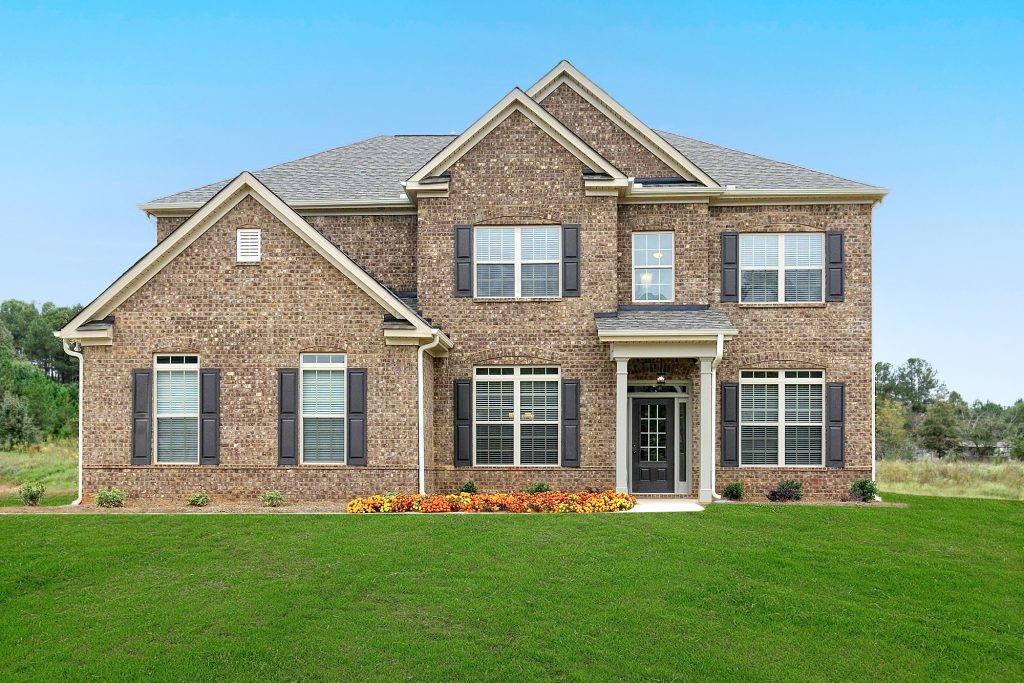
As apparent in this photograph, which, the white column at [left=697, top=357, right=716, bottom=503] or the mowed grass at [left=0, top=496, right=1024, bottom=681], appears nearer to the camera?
the mowed grass at [left=0, top=496, right=1024, bottom=681]

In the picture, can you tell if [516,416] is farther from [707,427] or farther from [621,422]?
[707,427]

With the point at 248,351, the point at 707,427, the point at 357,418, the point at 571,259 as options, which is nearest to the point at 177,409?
the point at 248,351

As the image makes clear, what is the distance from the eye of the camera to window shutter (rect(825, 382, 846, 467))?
19.8 metres

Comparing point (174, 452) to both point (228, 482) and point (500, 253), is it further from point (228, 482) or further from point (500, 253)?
point (500, 253)

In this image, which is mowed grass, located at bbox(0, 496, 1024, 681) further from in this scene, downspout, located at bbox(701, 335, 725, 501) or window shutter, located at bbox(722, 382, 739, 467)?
window shutter, located at bbox(722, 382, 739, 467)

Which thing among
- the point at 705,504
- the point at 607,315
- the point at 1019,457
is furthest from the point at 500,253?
the point at 1019,457

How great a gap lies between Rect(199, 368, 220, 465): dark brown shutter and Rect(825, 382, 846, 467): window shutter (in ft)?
44.0

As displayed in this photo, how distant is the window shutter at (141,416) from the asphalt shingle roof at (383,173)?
5359 mm

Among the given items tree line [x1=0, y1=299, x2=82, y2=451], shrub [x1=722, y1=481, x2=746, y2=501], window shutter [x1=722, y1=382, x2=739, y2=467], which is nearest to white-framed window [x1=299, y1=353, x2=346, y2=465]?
shrub [x1=722, y1=481, x2=746, y2=501]

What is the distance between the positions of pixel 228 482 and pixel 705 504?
981 centimetres

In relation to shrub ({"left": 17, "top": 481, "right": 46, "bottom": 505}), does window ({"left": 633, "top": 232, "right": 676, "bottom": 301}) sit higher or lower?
higher

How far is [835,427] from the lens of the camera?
65.0 ft

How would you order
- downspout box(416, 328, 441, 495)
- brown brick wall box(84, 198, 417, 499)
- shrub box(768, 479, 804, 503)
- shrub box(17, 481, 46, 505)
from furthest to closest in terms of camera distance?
shrub box(768, 479, 804, 503), brown brick wall box(84, 198, 417, 499), downspout box(416, 328, 441, 495), shrub box(17, 481, 46, 505)

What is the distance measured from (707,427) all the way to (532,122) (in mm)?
7684
